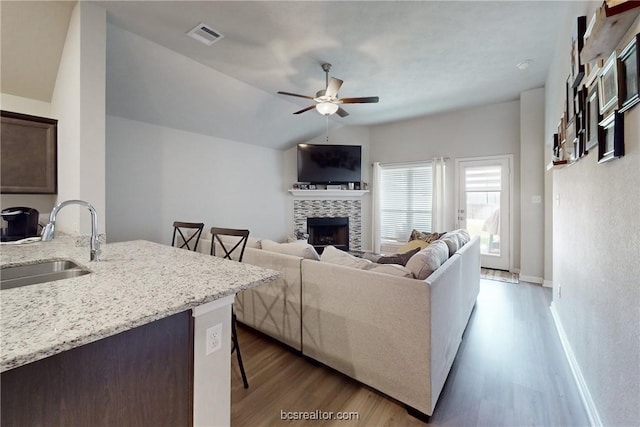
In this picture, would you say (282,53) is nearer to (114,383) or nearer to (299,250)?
(299,250)

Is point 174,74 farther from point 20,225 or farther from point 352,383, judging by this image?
point 352,383

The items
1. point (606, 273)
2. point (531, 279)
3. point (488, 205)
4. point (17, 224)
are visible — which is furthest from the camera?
point (488, 205)

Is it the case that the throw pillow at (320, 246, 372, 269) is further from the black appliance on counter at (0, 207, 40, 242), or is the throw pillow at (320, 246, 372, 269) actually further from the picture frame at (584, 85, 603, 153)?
the black appliance on counter at (0, 207, 40, 242)

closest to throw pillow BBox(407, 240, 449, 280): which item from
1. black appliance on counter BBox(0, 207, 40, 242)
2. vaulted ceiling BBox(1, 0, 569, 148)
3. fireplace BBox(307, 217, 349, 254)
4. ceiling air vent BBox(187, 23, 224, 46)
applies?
vaulted ceiling BBox(1, 0, 569, 148)

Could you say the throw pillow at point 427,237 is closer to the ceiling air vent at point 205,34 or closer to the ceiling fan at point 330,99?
the ceiling fan at point 330,99

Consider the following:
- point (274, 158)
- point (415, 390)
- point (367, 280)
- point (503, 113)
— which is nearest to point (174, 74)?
point (274, 158)

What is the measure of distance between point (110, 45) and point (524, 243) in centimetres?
605

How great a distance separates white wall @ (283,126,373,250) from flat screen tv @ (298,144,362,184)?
1.06ft

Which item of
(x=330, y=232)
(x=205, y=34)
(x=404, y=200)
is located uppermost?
(x=205, y=34)

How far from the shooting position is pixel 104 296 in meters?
0.94

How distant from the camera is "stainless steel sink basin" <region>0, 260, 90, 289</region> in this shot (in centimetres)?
138

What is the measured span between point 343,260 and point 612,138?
1613 millimetres

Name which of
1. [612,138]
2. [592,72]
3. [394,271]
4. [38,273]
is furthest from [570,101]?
[38,273]

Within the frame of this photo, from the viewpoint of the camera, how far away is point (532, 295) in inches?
142
